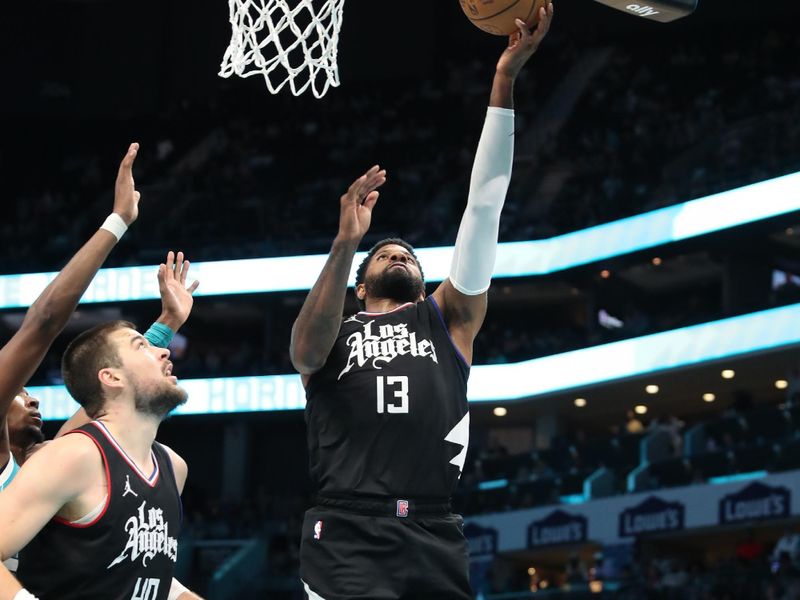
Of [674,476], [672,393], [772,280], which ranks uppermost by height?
[772,280]

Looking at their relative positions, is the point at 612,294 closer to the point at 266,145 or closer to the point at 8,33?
the point at 266,145

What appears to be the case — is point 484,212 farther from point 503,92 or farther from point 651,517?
point 651,517

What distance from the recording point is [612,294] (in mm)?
29859

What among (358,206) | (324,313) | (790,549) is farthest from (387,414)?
(790,549)

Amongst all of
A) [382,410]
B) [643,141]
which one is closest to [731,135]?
[643,141]

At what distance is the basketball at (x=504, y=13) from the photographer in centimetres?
475

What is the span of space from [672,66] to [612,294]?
625cm

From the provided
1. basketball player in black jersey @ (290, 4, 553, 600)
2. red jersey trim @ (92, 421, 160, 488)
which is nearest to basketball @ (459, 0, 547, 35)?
basketball player in black jersey @ (290, 4, 553, 600)

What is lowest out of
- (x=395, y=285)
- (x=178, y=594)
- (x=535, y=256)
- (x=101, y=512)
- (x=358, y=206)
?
(x=178, y=594)

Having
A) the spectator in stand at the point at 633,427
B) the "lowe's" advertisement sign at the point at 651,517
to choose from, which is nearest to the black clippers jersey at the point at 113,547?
the "lowe's" advertisement sign at the point at 651,517

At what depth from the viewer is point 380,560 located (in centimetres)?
409

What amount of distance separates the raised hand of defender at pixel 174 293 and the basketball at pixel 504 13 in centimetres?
151

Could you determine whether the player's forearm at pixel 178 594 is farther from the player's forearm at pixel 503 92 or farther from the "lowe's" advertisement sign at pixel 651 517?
the "lowe's" advertisement sign at pixel 651 517

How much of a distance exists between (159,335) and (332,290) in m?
0.87
